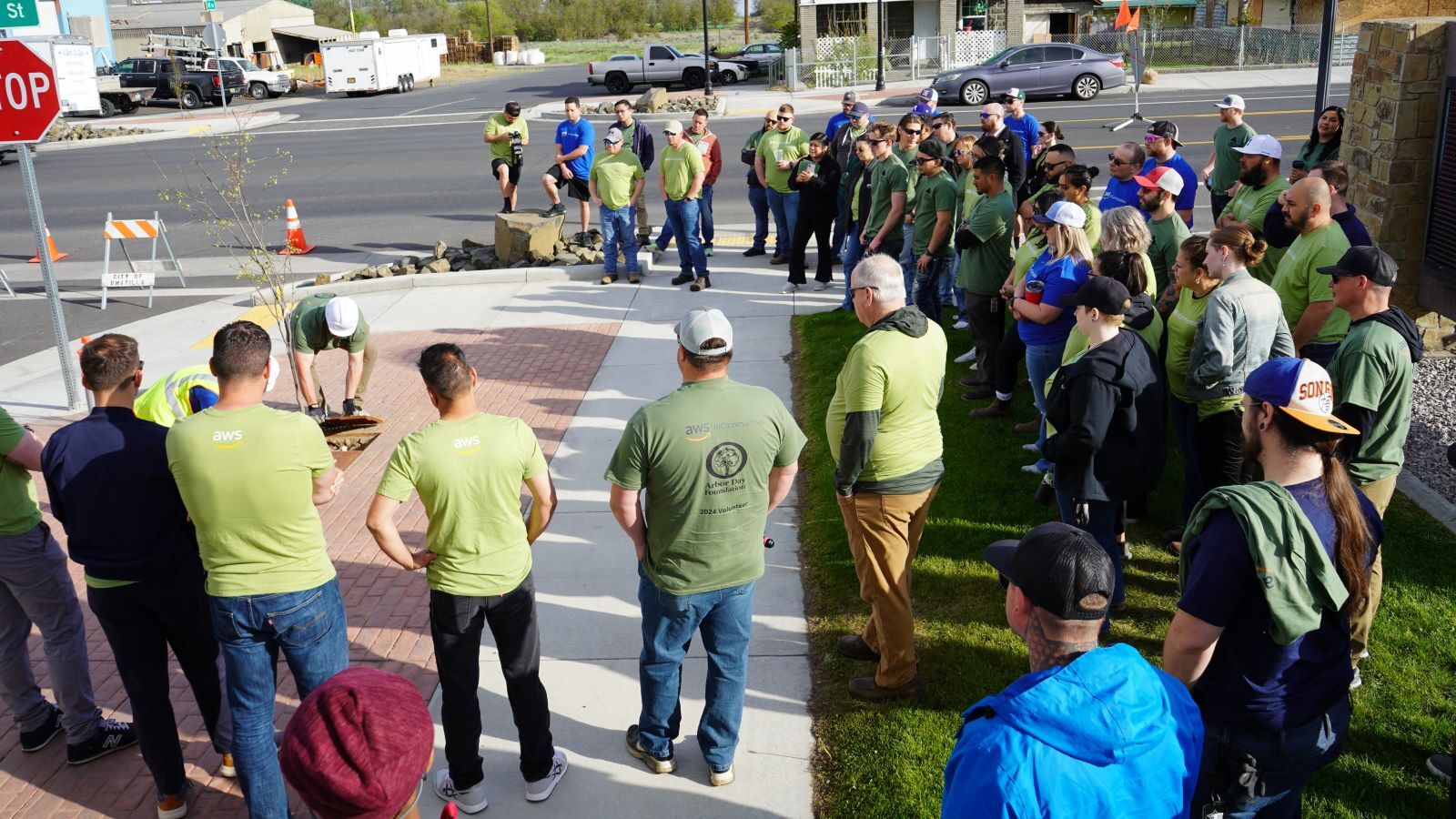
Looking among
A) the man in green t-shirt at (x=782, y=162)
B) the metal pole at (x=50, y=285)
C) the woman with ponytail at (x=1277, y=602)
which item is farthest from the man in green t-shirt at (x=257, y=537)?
the man in green t-shirt at (x=782, y=162)

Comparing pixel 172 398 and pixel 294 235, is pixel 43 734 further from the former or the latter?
pixel 294 235

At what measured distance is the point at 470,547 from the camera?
4301mm

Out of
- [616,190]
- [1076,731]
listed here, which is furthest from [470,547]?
[616,190]

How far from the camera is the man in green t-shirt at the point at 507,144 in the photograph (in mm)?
15695

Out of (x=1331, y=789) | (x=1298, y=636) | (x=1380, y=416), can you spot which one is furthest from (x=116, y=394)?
(x=1380, y=416)

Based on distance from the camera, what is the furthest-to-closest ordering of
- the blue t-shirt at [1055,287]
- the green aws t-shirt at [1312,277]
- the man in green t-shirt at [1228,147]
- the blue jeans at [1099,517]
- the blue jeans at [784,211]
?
the blue jeans at [784,211] → the man in green t-shirt at [1228,147] → the blue t-shirt at [1055,287] → the green aws t-shirt at [1312,277] → the blue jeans at [1099,517]

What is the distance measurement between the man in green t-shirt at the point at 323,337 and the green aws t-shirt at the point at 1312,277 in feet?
20.5

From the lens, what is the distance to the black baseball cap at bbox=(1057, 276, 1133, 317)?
5.11 meters

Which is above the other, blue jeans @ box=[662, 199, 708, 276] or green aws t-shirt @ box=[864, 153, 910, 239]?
green aws t-shirt @ box=[864, 153, 910, 239]

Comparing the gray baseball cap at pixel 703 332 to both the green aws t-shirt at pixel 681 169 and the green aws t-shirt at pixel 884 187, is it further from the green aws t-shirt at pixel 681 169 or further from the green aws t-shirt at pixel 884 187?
the green aws t-shirt at pixel 681 169

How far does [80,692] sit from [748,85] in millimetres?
37396

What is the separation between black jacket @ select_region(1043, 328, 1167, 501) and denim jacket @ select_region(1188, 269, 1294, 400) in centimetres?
37

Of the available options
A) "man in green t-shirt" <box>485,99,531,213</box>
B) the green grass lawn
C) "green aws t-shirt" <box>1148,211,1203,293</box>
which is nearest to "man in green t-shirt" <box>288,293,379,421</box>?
the green grass lawn

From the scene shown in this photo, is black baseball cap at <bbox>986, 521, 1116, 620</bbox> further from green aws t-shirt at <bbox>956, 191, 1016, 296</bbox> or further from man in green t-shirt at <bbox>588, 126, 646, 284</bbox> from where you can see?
man in green t-shirt at <bbox>588, 126, 646, 284</bbox>
